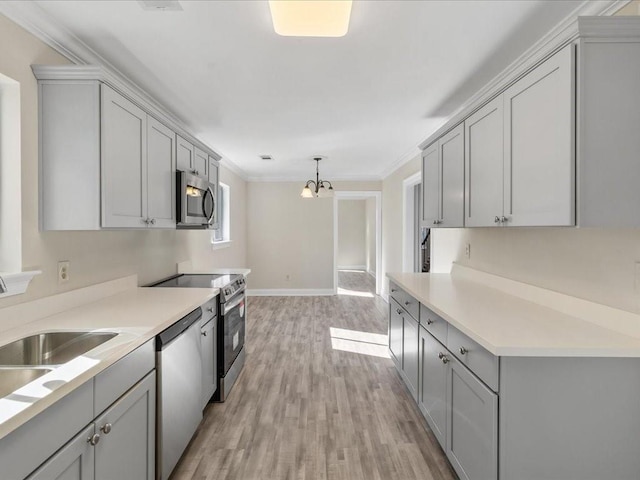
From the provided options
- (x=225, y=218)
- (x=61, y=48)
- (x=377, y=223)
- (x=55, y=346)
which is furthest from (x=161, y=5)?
(x=377, y=223)

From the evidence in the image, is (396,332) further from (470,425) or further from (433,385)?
(470,425)

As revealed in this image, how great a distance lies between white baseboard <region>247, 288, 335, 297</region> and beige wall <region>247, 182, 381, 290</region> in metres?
0.05

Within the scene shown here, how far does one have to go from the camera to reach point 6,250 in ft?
5.76

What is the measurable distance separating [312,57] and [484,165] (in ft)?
4.22

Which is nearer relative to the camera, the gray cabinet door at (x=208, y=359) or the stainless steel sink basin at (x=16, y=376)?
the stainless steel sink basin at (x=16, y=376)

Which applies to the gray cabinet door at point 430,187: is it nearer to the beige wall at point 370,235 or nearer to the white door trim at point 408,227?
the white door trim at point 408,227

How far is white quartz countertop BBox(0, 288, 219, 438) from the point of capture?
100 cm

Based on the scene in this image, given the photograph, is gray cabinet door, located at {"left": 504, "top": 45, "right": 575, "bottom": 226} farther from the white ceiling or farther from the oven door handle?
the oven door handle

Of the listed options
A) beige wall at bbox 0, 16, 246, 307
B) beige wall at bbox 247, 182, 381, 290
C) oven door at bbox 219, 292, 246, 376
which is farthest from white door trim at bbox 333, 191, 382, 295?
A: beige wall at bbox 0, 16, 246, 307

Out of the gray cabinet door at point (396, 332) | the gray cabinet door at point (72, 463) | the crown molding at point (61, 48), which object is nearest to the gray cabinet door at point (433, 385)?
the gray cabinet door at point (396, 332)

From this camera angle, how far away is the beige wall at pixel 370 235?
1069cm

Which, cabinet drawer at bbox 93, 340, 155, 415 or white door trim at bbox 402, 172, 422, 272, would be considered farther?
white door trim at bbox 402, 172, 422, 272

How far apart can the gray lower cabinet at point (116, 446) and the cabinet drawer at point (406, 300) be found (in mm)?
1753

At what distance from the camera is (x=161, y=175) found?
261 cm
